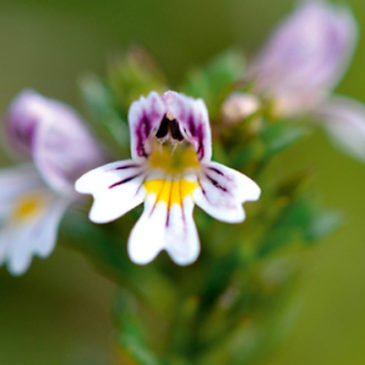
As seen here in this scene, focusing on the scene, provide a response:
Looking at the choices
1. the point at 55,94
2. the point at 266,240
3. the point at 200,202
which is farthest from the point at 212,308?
the point at 55,94

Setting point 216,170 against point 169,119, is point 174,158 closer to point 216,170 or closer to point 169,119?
point 169,119

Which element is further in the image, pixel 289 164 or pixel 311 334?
pixel 289 164

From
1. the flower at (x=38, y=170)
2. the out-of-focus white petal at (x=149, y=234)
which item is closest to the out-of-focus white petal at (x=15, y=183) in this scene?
the flower at (x=38, y=170)

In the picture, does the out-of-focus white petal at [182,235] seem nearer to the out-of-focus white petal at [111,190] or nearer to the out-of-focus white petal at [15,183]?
the out-of-focus white petal at [111,190]

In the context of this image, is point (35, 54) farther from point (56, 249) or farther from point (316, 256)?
point (316, 256)

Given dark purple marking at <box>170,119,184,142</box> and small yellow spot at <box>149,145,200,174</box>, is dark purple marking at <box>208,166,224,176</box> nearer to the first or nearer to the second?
small yellow spot at <box>149,145,200,174</box>

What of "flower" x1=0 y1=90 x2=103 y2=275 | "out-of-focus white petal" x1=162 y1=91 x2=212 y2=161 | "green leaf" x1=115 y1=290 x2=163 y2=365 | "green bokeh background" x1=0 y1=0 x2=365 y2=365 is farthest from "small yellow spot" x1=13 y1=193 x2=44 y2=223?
"green bokeh background" x1=0 y1=0 x2=365 y2=365
